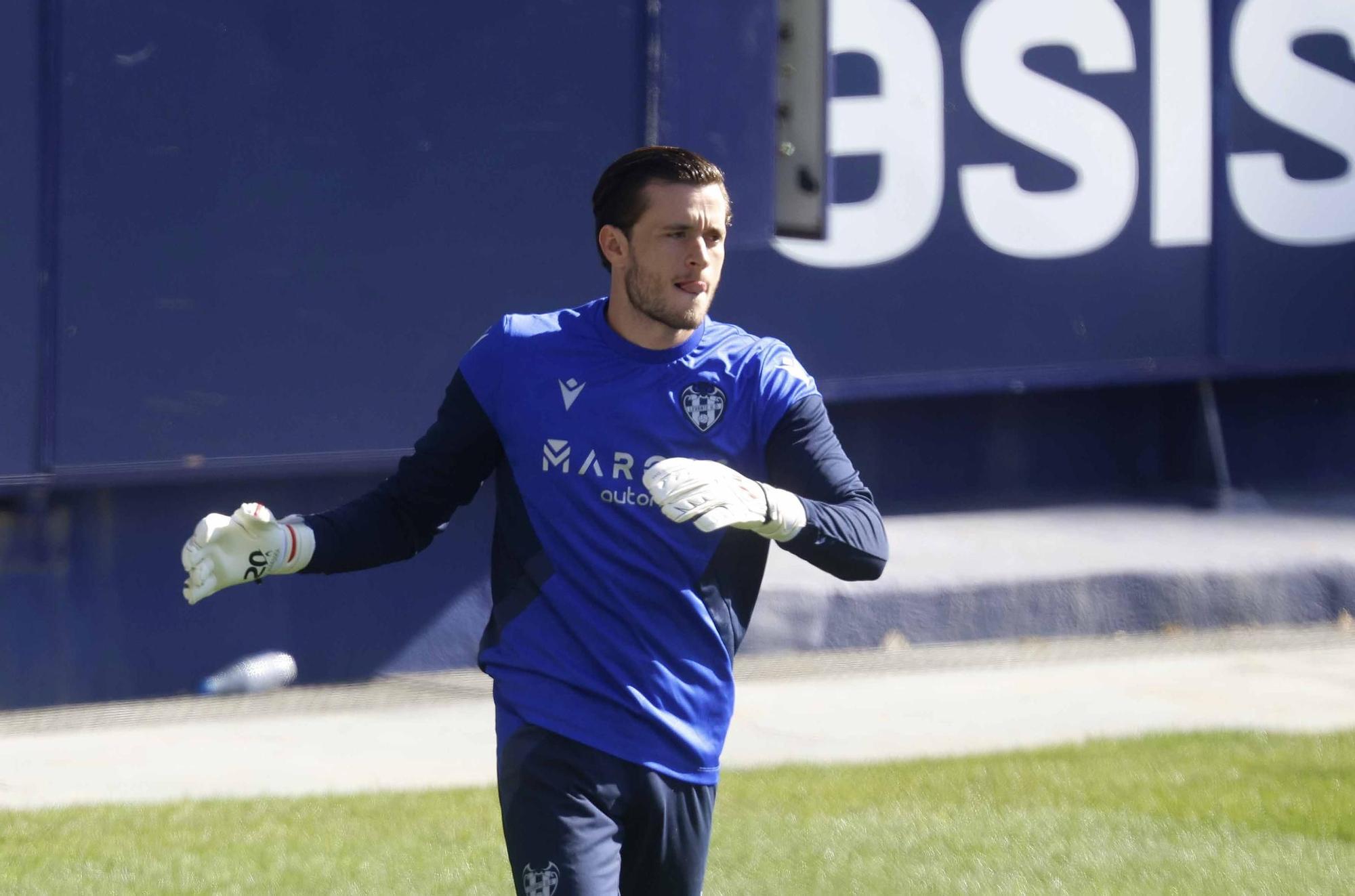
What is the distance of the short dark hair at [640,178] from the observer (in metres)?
3.81

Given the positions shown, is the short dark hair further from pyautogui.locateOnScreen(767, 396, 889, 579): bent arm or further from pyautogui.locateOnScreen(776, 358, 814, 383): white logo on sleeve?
pyautogui.locateOnScreen(767, 396, 889, 579): bent arm

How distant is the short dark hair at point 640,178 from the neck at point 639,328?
112 mm

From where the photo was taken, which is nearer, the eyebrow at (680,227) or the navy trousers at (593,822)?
the navy trousers at (593,822)

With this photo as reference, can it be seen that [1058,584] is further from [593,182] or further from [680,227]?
[680,227]

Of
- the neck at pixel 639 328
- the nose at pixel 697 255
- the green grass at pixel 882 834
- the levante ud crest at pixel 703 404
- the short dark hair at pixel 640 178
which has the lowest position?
the green grass at pixel 882 834

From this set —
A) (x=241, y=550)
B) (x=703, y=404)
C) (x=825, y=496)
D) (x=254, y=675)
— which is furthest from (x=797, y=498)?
(x=254, y=675)

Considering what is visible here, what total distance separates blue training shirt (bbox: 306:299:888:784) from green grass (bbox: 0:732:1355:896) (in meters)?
2.16

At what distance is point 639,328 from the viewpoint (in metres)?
3.84

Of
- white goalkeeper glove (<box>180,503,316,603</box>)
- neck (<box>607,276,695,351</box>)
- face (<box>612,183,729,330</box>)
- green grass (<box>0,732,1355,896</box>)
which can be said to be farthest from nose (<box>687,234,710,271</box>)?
green grass (<box>0,732,1355,896</box>)

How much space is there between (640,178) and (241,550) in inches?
42.3

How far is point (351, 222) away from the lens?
8219mm

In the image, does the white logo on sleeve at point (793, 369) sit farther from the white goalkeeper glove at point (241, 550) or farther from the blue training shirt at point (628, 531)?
the white goalkeeper glove at point (241, 550)

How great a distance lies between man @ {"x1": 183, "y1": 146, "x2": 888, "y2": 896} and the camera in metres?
3.68

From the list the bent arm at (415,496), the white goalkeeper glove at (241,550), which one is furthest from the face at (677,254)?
the white goalkeeper glove at (241,550)
